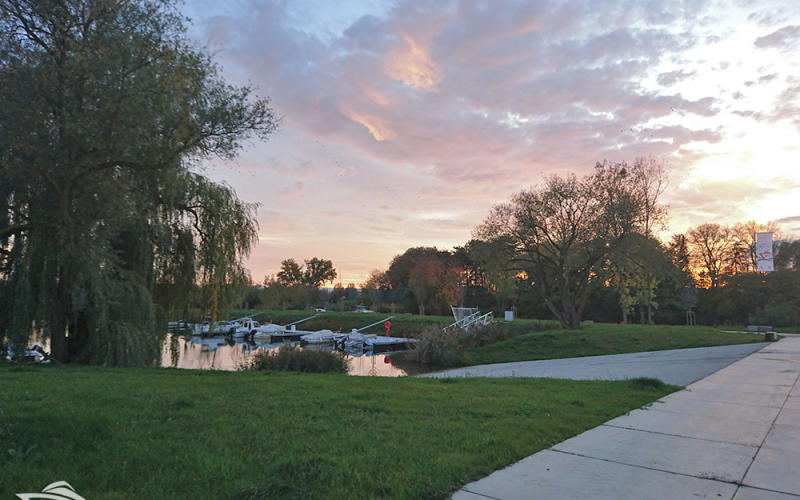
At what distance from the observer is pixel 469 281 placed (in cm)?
6469

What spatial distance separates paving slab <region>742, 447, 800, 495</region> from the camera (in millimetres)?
4102

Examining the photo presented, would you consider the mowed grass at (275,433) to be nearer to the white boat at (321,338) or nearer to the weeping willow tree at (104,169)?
the weeping willow tree at (104,169)

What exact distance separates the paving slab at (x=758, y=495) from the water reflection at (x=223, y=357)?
11368mm

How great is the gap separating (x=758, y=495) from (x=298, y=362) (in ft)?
45.6

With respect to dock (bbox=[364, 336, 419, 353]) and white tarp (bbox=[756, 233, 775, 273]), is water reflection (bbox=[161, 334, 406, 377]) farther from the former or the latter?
white tarp (bbox=[756, 233, 775, 273])

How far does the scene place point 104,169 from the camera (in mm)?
8500

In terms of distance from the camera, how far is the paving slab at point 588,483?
3.87 m

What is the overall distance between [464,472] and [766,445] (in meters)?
3.64

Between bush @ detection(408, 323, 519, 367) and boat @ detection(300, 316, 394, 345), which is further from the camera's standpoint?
boat @ detection(300, 316, 394, 345)

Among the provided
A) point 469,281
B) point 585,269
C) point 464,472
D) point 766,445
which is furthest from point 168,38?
point 469,281

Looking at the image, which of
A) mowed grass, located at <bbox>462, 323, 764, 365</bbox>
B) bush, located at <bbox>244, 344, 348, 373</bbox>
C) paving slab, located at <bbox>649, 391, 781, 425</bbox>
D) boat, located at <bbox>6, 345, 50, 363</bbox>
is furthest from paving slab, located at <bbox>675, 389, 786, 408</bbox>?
boat, located at <bbox>6, 345, 50, 363</bbox>

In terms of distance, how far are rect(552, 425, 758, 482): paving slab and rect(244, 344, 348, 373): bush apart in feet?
38.3

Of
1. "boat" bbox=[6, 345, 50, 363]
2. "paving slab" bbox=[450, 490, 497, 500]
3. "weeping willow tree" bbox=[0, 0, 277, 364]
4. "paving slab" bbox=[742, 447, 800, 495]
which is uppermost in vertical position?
"weeping willow tree" bbox=[0, 0, 277, 364]

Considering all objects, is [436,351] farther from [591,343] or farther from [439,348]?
[591,343]
